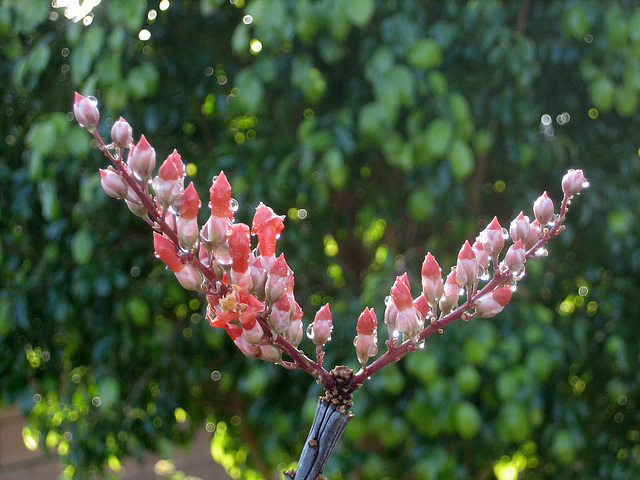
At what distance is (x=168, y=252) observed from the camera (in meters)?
0.41

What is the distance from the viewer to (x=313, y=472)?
41 centimetres

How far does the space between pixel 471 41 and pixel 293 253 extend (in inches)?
26.1

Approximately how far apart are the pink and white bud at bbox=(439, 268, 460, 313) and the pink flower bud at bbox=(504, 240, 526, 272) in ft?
0.14

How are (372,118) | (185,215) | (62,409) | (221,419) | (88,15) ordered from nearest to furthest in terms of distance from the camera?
(185,215)
(372,118)
(88,15)
(62,409)
(221,419)

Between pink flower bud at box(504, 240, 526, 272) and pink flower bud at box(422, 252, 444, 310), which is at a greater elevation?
pink flower bud at box(504, 240, 526, 272)

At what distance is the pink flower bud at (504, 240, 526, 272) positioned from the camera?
1.35ft

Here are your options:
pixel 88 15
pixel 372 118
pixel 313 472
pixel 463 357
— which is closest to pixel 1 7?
pixel 88 15

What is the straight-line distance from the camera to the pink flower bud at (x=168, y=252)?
40 cm

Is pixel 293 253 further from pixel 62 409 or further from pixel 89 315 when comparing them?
pixel 62 409

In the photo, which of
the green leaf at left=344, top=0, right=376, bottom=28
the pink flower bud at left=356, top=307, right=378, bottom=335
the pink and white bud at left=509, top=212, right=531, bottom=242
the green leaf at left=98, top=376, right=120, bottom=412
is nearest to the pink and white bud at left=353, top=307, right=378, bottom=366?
the pink flower bud at left=356, top=307, right=378, bottom=335

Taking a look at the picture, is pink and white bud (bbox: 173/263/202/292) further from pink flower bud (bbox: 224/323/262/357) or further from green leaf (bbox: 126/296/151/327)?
green leaf (bbox: 126/296/151/327)

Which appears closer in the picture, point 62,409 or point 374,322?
point 374,322

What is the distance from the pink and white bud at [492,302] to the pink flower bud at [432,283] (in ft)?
0.09

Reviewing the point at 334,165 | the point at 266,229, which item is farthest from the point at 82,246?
the point at 266,229
